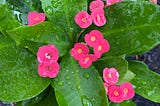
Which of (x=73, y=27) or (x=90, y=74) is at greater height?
(x=73, y=27)

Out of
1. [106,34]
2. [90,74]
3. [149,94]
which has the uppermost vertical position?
[106,34]

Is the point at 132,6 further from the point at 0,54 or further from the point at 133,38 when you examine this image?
the point at 0,54

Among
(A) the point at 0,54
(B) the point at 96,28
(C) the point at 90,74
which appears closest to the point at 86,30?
(B) the point at 96,28

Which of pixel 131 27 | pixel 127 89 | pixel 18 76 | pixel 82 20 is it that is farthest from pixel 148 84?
pixel 18 76

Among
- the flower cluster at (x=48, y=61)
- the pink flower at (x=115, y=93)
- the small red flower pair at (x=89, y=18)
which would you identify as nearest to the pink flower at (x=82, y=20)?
the small red flower pair at (x=89, y=18)

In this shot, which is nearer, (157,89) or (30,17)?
(30,17)

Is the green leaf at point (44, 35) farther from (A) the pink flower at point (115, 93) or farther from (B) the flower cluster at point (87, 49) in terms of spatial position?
(A) the pink flower at point (115, 93)

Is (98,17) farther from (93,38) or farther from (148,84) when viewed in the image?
(148,84)
